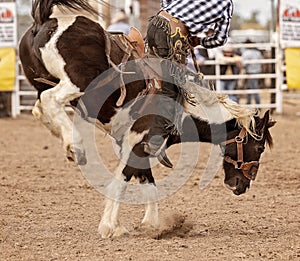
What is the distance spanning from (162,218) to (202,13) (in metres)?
1.63

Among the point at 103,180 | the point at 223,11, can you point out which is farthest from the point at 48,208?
the point at 223,11

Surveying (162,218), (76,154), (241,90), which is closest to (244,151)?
(162,218)

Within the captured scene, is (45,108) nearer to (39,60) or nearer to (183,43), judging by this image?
(39,60)

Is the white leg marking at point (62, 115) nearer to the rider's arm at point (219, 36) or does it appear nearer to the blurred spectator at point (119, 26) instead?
the rider's arm at point (219, 36)

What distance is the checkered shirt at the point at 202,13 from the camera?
16.0 ft

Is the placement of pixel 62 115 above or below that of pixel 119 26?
above

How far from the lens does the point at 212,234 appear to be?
199 inches

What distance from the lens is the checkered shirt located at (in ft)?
16.0

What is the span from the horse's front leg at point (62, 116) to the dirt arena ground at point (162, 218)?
24.8 inches

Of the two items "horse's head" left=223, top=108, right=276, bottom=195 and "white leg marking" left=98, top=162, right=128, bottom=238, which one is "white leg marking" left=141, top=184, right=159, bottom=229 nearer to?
"white leg marking" left=98, top=162, right=128, bottom=238

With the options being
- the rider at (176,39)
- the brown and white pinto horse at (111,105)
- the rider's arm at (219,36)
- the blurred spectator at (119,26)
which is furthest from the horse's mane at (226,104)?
the blurred spectator at (119,26)

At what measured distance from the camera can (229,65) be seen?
47.8 feet

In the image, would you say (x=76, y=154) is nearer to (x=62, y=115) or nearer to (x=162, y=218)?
(x=62, y=115)

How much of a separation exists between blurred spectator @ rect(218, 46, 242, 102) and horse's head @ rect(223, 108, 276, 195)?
29.6ft
